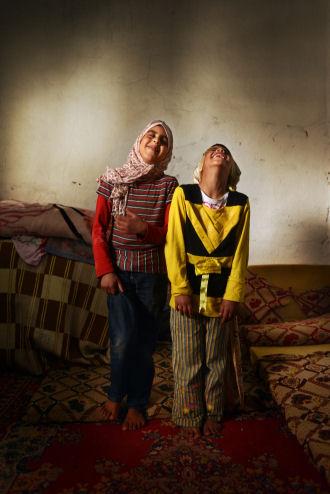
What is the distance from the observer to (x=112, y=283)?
199cm

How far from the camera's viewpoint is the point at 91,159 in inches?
129

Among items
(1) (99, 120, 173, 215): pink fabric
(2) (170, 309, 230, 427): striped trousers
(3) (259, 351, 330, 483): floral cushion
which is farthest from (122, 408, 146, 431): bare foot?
(1) (99, 120, 173, 215): pink fabric

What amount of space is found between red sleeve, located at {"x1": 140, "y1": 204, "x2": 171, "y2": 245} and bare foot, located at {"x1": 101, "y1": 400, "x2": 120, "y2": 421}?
33.3 inches

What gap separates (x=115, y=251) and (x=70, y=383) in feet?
3.13

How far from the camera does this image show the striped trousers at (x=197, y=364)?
1.99 m

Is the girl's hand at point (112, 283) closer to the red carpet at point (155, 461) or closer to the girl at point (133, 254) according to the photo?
the girl at point (133, 254)

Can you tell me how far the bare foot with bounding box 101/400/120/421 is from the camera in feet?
6.81

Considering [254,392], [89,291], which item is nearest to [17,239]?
[89,291]

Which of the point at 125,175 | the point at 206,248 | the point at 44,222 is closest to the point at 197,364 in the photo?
the point at 206,248

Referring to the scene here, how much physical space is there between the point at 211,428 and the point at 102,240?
1051mm

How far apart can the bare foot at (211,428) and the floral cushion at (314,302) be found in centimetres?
142

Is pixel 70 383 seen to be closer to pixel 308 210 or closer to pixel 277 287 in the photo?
pixel 277 287

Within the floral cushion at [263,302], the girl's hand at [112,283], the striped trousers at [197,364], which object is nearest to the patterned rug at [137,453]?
the striped trousers at [197,364]

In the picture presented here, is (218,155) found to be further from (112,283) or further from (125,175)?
(112,283)
